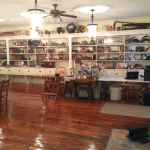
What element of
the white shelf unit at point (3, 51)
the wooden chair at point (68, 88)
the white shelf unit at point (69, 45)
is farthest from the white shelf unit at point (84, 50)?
the white shelf unit at point (3, 51)

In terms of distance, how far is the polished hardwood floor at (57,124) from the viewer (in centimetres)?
257

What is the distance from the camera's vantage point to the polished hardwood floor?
257cm

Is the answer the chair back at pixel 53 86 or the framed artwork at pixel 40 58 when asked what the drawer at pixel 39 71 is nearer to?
the framed artwork at pixel 40 58

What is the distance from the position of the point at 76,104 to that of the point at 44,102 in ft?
3.12

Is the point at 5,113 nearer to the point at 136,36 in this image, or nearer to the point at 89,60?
the point at 89,60

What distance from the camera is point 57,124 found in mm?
3305

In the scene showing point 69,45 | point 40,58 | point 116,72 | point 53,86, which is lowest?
point 53,86

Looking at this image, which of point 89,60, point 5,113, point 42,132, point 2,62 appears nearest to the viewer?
point 42,132

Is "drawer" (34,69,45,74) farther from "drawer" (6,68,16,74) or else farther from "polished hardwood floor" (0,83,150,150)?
"polished hardwood floor" (0,83,150,150)

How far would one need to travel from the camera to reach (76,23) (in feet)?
24.8

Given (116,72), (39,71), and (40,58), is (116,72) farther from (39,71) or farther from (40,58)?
(40,58)

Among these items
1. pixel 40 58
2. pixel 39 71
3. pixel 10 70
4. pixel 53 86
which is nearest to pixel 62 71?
pixel 53 86

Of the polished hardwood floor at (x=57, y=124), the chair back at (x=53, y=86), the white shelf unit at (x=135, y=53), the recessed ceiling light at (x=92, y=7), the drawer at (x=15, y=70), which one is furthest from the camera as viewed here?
the drawer at (x=15, y=70)

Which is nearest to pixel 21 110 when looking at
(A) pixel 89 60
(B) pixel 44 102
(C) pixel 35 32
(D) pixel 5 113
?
Result: (D) pixel 5 113
